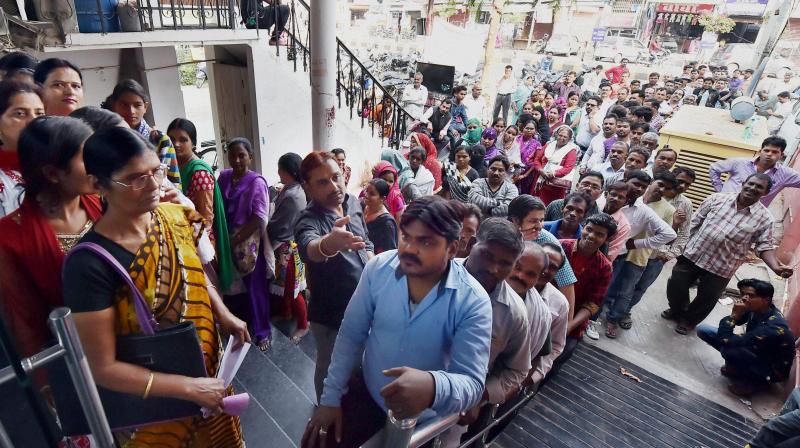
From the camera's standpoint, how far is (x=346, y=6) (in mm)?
30984

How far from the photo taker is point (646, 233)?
411 cm

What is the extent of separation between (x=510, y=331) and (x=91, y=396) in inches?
62.4

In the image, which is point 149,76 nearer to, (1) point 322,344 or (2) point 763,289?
(1) point 322,344

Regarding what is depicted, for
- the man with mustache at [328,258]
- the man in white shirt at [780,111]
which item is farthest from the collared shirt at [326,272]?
the man in white shirt at [780,111]

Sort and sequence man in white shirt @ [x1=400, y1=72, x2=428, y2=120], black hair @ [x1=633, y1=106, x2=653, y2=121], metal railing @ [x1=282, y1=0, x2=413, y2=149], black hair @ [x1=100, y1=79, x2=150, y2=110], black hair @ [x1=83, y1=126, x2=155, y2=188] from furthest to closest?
man in white shirt @ [x1=400, y1=72, x2=428, y2=120]
black hair @ [x1=633, y1=106, x2=653, y2=121]
metal railing @ [x1=282, y1=0, x2=413, y2=149]
black hair @ [x1=100, y1=79, x2=150, y2=110]
black hair @ [x1=83, y1=126, x2=155, y2=188]

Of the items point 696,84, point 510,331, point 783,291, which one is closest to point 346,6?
point 696,84

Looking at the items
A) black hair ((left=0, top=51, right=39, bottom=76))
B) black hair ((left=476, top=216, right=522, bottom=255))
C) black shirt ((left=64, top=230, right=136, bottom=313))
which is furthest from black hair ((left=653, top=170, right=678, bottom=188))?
black hair ((left=0, top=51, right=39, bottom=76))

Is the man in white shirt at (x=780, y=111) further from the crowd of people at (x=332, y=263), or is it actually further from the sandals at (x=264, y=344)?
the sandals at (x=264, y=344)

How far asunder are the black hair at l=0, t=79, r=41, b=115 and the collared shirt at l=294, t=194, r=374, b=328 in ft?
4.68

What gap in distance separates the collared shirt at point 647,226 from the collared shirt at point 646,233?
64 mm

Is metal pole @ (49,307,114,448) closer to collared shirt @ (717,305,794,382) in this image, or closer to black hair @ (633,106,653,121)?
collared shirt @ (717,305,794,382)

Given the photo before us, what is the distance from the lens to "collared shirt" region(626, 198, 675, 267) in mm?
4226

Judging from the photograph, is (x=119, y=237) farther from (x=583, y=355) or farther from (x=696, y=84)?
(x=696, y=84)

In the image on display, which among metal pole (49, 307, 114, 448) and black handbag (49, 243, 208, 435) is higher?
metal pole (49, 307, 114, 448)
